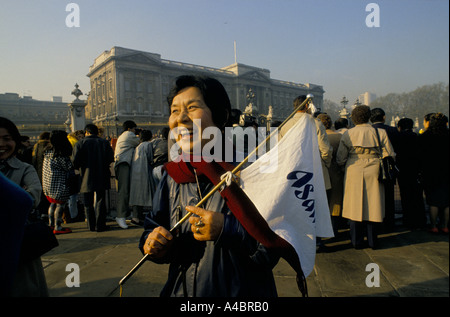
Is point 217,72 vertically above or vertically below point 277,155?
above

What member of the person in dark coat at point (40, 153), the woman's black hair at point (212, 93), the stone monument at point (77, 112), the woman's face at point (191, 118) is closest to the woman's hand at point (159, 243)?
the woman's face at point (191, 118)

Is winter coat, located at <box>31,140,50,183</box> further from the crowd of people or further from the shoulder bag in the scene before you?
the shoulder bag

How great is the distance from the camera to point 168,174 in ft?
5.24

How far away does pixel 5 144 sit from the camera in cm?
229

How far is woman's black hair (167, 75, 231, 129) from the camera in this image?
59.2 inches

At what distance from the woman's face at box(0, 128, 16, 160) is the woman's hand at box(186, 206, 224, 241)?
6.54ft

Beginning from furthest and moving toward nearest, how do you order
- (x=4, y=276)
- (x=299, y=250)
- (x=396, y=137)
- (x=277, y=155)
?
(x=396, y=137) → (x=277, y=155) → (x=299, y=250) → (x=4, y=276)

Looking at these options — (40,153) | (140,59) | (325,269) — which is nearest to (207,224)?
(325,269)

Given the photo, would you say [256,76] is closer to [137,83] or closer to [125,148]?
[137,83]

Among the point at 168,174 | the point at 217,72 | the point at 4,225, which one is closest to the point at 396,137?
the point at 168,174

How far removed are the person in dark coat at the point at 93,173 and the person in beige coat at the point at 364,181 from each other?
439cm
